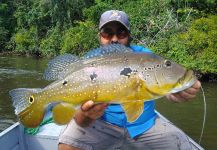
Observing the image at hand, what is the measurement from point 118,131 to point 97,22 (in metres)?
25.5

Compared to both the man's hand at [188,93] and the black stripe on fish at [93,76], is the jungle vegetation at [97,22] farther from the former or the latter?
the black stripe on fish at [93,76]

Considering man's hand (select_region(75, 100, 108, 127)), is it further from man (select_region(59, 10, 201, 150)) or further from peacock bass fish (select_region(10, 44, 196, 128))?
man (select_region(59, 10, 201, 150))

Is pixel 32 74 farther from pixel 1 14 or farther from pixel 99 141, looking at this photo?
pixel 1 14

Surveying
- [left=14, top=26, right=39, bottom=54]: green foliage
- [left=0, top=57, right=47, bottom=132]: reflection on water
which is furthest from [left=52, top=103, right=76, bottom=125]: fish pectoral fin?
[left=14, top=26, right=39, bottom=54]: green foliage

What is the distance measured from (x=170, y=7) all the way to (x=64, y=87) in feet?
70.5

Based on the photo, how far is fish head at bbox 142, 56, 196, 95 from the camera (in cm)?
267

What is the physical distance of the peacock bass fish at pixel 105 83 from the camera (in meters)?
2.67

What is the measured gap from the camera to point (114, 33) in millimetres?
3938

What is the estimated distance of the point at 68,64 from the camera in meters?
2.94

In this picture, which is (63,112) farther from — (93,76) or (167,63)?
(167,63)

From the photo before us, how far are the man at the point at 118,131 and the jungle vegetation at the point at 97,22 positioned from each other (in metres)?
15.0

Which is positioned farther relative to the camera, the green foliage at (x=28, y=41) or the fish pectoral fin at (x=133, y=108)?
the green foliage at (x=28, y=41)

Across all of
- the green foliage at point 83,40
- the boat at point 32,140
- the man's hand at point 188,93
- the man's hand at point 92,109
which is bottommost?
the green foliage at point 83,40

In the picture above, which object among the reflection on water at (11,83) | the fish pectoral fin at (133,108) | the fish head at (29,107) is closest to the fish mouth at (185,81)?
the fish pectoral fin at (133,108)
